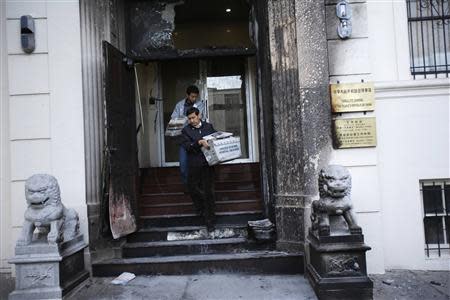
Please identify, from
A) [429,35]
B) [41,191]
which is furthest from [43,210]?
[429,35]

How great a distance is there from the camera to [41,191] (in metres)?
4.28

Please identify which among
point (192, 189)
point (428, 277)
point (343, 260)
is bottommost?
point (428, 277)

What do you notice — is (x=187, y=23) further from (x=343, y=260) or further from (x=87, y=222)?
(x=343, y=260)

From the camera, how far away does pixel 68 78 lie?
203 inches

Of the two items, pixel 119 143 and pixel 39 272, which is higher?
pixel 119 143

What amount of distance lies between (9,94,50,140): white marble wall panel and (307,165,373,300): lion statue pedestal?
3.74 meters

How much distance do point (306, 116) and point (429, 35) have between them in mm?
2356

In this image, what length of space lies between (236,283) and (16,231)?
306cm

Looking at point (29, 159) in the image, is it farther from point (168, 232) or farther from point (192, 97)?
point (192, 97)

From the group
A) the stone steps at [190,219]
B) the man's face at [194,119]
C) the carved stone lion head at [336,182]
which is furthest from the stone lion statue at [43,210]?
the carved stone lion head at [336,182]

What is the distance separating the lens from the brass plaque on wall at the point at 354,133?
503cm

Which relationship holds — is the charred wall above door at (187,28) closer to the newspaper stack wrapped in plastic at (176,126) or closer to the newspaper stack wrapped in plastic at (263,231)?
the newspaper stack wrapped in plastic at (176,126)

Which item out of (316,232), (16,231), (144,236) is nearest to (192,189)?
(144,236)

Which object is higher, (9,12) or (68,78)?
(9,12)
